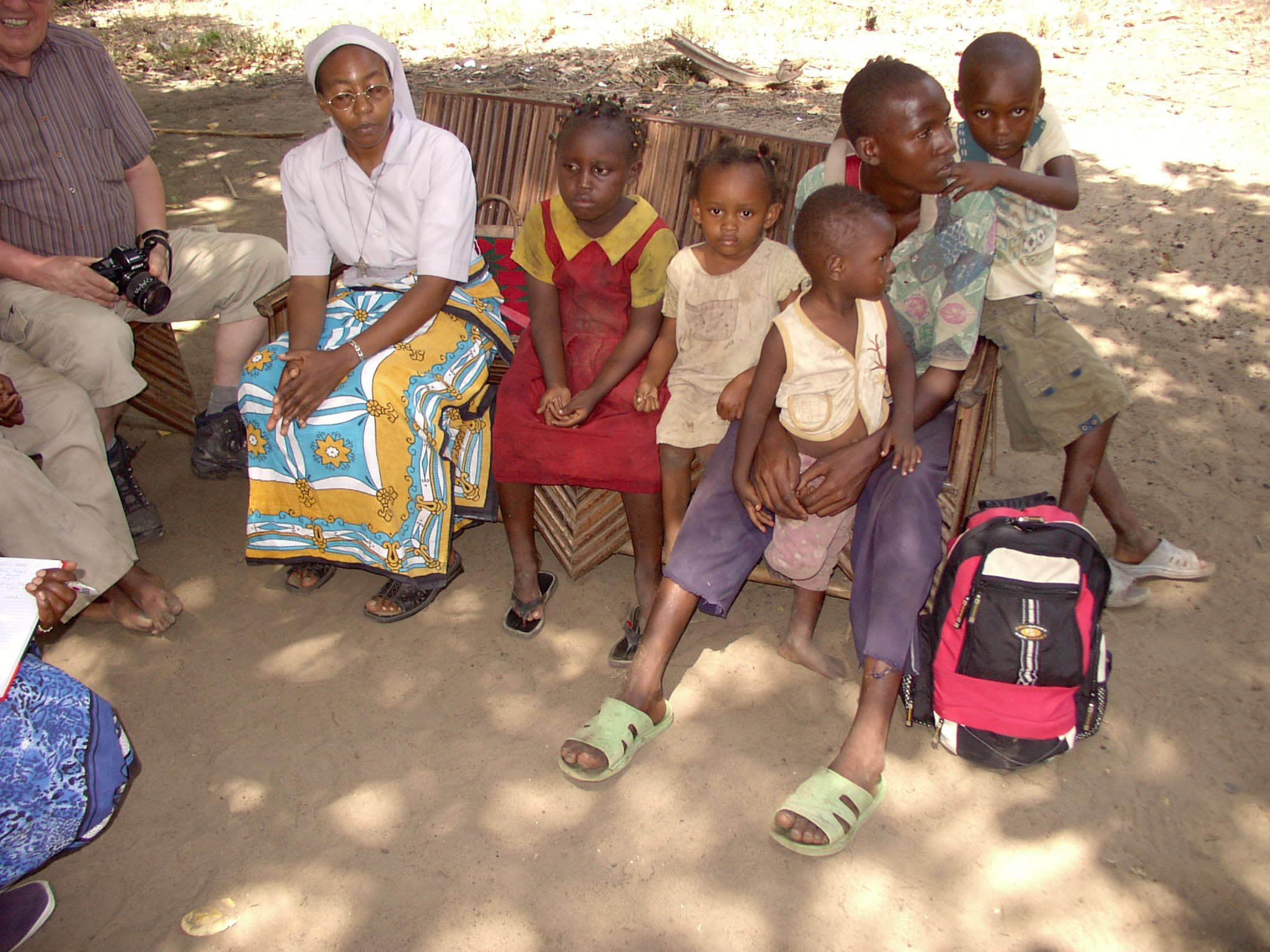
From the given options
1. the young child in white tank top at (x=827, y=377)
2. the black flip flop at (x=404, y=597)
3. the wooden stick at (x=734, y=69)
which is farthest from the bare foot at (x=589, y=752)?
the wooden stick at (x=734, y=69)

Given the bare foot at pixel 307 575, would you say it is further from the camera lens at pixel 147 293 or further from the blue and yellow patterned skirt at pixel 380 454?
the camera lens at pixel 147 293

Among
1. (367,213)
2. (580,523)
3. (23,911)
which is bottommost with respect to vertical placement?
(23,911)

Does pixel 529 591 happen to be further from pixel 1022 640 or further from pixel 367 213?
pixel 1022 640

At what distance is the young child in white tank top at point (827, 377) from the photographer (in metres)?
2.45

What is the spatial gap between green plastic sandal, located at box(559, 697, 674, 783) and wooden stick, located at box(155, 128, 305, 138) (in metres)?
5.61

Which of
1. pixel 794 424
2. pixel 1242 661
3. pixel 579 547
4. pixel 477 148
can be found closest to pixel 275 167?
pixel 477 148

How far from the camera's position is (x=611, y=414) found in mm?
2869

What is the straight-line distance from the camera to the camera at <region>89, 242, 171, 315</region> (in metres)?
3.18

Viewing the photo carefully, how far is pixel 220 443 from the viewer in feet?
11.6

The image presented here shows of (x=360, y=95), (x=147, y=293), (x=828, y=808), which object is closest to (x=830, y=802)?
(x=828, y=808)

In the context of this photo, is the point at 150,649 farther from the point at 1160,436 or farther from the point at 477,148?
the point at 1160,436

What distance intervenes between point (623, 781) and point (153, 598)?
1.69 m

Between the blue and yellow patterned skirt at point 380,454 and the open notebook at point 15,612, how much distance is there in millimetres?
807

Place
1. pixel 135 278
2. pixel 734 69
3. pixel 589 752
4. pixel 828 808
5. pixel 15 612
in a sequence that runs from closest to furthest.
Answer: pixel 15 612 < pixel 828 808 < pixel 589 752 < pixel 135 278 < pixel 734 69
